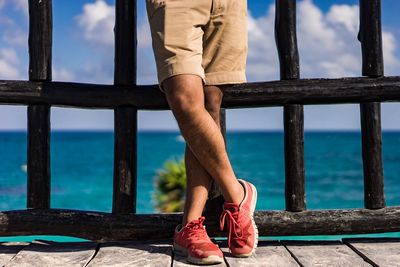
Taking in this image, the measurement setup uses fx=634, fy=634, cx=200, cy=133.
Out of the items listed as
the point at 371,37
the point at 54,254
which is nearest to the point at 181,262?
the point at 54,254

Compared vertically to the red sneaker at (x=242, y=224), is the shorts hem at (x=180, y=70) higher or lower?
higher

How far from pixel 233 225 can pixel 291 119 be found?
69cm

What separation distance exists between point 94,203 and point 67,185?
27.4 feet

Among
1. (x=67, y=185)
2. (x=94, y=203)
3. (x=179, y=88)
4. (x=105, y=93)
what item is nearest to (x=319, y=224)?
(x=179, y=88)

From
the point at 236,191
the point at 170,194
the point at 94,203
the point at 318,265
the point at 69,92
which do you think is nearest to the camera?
the point at 318,265

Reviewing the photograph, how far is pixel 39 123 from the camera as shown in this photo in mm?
3275

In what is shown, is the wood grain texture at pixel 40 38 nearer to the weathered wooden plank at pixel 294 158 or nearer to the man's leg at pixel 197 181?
the man's leg at pixel 197 181

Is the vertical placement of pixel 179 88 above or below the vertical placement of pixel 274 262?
above

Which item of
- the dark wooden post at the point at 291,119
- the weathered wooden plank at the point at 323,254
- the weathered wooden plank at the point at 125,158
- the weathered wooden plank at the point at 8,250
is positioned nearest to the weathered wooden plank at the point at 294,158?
the dark wooden post at the point at 291,119

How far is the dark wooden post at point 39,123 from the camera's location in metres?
3.29

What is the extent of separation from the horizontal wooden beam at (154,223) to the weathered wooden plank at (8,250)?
0.07 metres

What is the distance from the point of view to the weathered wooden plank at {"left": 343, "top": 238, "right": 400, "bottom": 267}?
9.25 feet

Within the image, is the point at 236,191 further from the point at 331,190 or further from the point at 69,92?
the point at 331,190

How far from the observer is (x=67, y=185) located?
3753 cm
